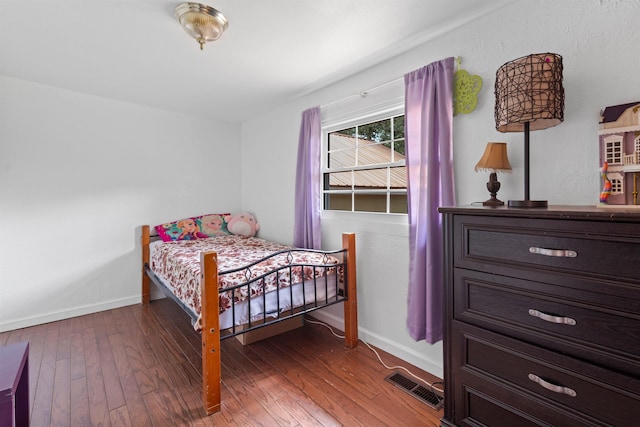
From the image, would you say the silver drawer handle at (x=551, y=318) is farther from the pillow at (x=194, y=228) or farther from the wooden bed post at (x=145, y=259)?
the wooden bed post at (x=145, y=259)

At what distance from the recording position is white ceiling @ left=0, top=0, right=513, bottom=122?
167cm

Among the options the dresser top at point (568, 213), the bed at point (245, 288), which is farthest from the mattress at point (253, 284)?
the dresser top at point (568, 213)

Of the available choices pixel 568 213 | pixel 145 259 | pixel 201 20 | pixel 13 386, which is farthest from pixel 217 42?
pixel 145 259

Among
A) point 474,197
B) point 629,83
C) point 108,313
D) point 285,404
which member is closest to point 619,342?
point 474,197

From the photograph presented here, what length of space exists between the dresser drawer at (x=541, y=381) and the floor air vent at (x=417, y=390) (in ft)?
1.51

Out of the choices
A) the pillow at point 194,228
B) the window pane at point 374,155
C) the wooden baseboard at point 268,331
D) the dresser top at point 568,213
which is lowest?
the wooden baseboard at point 268,331

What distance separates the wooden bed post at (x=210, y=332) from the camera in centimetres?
167

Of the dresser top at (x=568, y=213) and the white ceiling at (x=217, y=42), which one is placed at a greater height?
the white ceiling at (x=217, y=42)

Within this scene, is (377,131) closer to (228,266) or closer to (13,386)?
(228,266)

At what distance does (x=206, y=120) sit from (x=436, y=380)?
3.72 meters

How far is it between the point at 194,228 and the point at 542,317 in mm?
3408

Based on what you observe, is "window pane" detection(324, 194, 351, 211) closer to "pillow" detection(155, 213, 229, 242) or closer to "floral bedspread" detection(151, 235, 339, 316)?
"floral bedspread" detection(151, 235, 339, 316)

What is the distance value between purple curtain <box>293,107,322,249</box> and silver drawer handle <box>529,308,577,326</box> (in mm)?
1812

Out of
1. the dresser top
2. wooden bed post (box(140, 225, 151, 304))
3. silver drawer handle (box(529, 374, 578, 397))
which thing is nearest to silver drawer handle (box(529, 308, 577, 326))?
silver drawer handle (box(529, 374, 578, 397))
